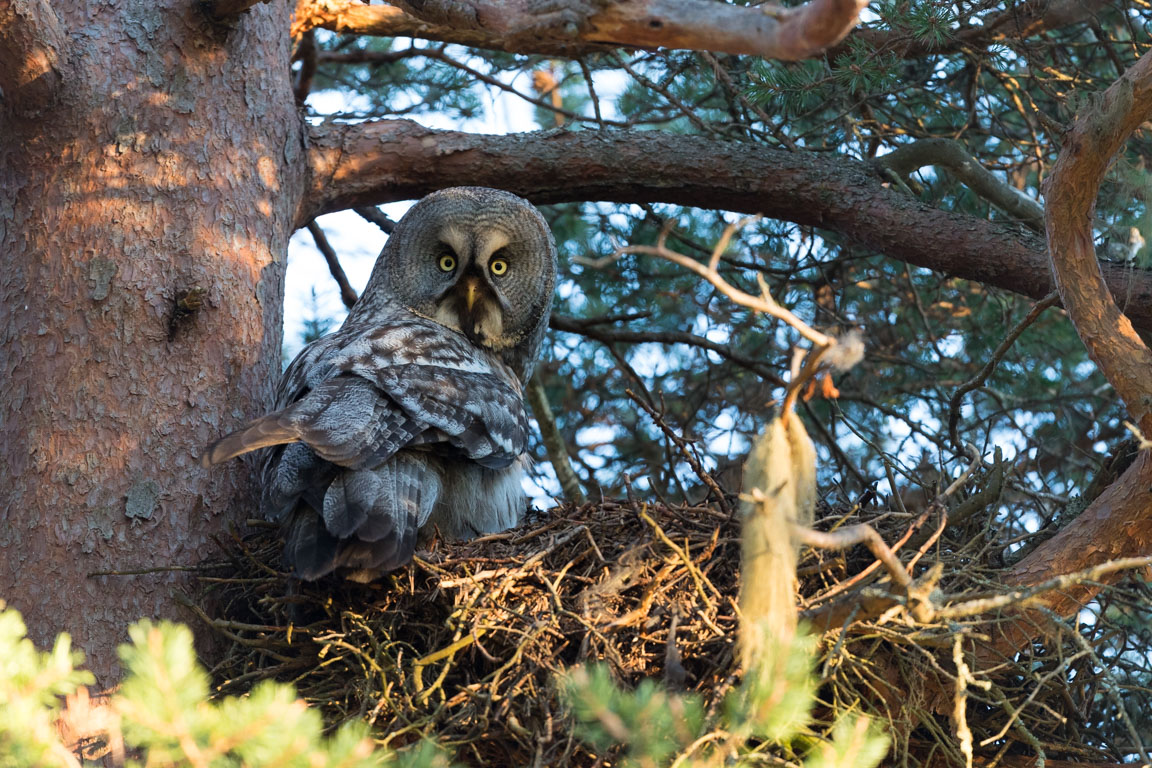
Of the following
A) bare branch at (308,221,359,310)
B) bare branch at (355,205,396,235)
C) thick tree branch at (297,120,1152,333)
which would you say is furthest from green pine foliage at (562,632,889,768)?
bare branch at (308,221,359,310)

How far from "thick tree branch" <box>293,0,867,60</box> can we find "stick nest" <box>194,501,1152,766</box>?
1054 millimetres

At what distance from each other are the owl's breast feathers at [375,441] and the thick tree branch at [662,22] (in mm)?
935

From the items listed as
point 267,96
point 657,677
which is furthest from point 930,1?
point 657,677

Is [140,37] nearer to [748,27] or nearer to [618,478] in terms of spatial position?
[748,27]

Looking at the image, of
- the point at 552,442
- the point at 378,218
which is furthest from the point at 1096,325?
the point at 378,218

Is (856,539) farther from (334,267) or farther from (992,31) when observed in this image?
(334,267)

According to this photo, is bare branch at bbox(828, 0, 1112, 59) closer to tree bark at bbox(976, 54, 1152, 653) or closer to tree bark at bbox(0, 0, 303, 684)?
tree bark at bbox(976, 54, 1152, 653)

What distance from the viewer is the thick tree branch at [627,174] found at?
3697 mm

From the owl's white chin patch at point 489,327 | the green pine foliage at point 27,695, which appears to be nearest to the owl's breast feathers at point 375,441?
the owl's white chin patch at point 489,327

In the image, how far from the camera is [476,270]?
4035 mm

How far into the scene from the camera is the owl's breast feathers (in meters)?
2.54

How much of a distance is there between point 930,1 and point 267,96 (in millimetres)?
2096

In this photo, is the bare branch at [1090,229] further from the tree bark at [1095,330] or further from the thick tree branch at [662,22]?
the thick tree branch at [662,22]

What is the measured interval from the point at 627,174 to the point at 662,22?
1.79m
